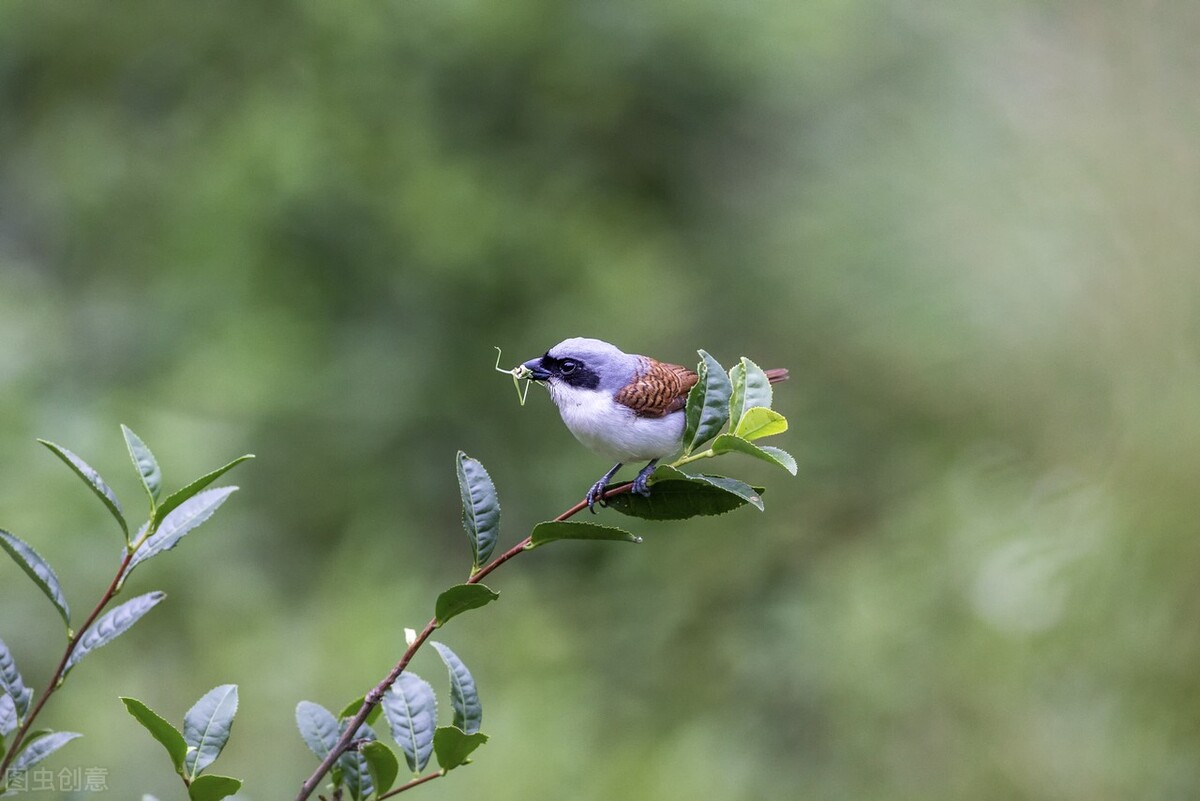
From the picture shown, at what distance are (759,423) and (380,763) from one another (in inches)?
22.4

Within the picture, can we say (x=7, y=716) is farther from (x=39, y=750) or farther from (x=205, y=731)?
(x=205, y=731)

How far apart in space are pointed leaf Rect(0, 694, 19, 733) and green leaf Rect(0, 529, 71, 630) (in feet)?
0.33

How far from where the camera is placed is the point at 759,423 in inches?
53.2

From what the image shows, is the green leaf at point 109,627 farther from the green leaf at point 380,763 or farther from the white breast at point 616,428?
the white breast at point 616,428

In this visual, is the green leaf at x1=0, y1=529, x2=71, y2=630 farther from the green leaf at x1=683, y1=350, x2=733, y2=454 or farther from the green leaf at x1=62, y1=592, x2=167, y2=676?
the green leaf at x1=683, y1=350, x2=733, y2=454

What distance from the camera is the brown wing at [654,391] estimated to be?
6.14ft

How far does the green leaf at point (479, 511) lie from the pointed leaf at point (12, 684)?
0.44 m

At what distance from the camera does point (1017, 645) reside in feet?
11.4

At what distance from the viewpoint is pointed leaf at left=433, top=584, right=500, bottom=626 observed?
1067 mm

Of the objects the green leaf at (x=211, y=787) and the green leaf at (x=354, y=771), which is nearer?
the green leaf at (x=211, y=787)

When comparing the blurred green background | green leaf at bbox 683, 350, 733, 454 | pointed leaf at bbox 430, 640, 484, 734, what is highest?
the blurred green background

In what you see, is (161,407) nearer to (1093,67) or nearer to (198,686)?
(198,686)

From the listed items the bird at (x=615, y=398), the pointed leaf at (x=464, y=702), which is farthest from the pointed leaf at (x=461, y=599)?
the bird at (x=615, y=398)

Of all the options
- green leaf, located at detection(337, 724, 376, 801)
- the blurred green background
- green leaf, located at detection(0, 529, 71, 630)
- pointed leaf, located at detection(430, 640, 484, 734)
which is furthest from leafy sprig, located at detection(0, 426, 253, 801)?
the blurred green background
